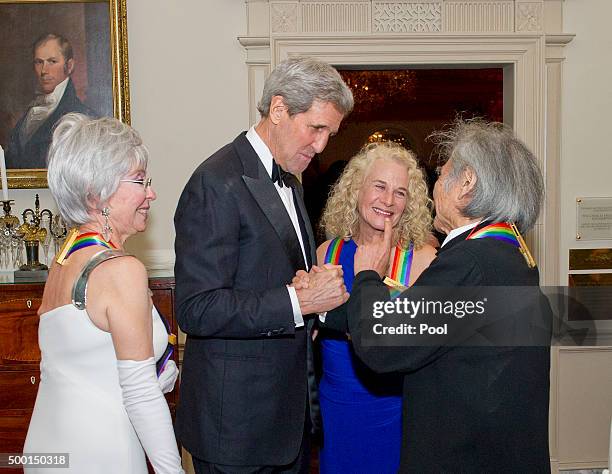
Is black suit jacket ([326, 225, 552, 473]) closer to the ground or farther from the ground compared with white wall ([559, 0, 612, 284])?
closer to the ground

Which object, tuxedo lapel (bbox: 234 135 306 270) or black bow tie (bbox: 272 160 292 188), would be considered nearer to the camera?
tuxedo lapel (bbox: 234 135 306 270)

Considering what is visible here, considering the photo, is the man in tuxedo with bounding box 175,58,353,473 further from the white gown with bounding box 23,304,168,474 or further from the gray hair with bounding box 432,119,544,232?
the gray hair with bounding box 432,119,544,232

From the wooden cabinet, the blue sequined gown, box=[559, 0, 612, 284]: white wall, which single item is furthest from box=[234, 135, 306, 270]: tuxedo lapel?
box=[559, 0, 612, 284]: white wall

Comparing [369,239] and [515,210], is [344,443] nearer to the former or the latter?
[369,239]

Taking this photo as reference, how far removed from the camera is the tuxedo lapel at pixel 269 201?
217cm

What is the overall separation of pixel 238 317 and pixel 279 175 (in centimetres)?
50

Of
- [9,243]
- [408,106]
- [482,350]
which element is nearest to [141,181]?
[482,350]

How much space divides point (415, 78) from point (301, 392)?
25.8 ft

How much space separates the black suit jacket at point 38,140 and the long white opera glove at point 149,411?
106 inches

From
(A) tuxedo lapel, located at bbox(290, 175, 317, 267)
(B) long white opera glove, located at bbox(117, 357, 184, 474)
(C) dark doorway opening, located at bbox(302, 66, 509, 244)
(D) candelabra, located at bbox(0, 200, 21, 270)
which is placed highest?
(C) dark doorway opening, located at bbox(302, 66, 509, 244)

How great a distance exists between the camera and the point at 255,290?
2.17 metres

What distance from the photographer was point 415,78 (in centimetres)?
960

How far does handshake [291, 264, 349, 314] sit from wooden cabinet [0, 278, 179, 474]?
1.50m

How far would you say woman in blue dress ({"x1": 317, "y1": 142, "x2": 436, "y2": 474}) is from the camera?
293 cm
